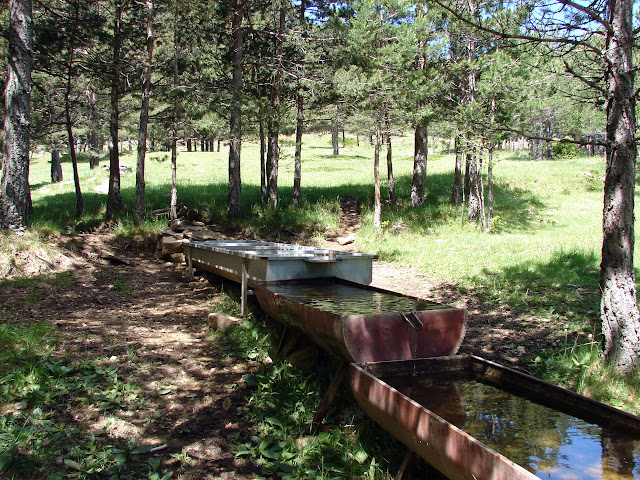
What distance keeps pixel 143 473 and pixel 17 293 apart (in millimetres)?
5267

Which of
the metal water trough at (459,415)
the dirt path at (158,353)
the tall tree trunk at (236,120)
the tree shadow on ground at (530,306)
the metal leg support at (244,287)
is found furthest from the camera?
the tall tree trunk at (236,120)

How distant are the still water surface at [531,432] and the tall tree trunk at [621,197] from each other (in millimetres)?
1578

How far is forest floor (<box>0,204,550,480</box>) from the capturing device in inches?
155

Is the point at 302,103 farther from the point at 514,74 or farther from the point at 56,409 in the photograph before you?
the point at 56,409

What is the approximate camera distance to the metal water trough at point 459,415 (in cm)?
247

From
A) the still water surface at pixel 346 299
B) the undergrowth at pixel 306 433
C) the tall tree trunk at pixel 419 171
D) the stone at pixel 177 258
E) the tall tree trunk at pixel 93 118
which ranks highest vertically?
the tall tree trunk at pixel 93 118

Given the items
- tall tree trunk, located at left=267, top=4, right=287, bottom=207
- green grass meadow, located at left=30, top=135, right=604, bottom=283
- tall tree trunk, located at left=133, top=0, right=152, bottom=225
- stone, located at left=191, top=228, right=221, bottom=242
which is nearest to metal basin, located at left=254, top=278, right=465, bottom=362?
green grass meadow, located at left=30, top=135, right=604, bottom=283

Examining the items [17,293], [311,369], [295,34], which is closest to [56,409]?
[311,369]

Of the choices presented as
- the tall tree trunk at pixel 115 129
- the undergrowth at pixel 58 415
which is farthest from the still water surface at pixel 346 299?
the tall tree trunk at pixel 115 129

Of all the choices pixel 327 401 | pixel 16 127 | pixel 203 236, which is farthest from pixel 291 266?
pixel 16 127

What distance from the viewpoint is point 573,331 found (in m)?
5.77

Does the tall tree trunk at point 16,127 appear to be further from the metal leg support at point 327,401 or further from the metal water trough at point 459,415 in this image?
the metal water trough at point 459,415

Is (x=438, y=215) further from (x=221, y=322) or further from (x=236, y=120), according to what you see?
(x=221, y=322)

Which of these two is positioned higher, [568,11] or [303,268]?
[568,11]
